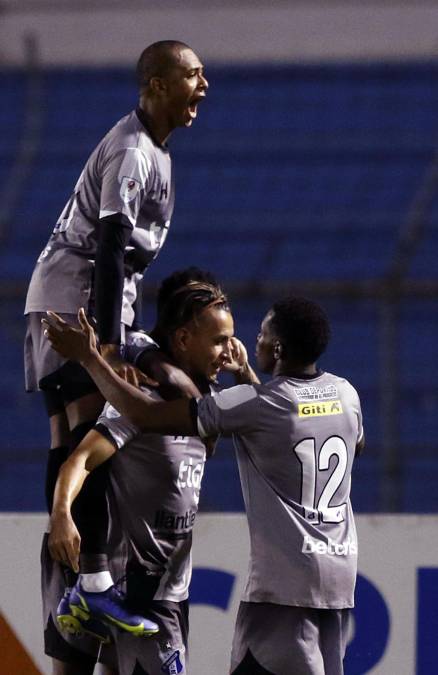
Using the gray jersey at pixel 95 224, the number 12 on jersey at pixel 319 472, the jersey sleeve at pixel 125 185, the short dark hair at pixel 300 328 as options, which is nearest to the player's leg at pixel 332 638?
the number 12 on jersey at pixel 319 472

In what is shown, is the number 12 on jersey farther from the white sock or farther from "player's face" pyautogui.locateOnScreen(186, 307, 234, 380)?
the white sock

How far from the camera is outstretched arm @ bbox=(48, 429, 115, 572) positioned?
3.00 metres

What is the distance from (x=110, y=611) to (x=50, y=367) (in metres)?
0.69

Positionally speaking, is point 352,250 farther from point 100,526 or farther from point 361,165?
point 100,526

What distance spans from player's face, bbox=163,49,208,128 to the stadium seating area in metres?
3.13

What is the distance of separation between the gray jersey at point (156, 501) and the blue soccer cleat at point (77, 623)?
0.54 feet

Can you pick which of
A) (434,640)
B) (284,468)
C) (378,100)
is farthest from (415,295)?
(378,100)

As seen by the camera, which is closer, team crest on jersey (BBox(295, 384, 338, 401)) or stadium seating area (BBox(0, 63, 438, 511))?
team crest on jersey (BBox(295, 384, 338, 401))

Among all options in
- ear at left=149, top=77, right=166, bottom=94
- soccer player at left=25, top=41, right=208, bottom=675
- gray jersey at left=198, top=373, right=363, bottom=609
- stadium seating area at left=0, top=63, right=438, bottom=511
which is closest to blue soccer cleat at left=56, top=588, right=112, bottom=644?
soccer player at left=25, top=41, right=208, bottom=675

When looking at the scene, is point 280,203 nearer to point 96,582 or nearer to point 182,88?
point 182,88

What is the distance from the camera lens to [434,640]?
13.3 ft

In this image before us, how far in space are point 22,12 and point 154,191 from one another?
305 inches

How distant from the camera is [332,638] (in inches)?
125

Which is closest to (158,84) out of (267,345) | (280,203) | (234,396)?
(267,345)
